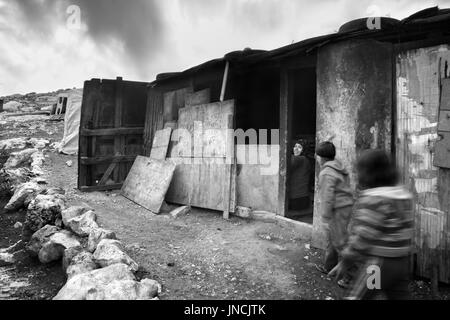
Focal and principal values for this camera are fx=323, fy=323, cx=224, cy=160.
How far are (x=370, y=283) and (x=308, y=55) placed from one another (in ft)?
13.4

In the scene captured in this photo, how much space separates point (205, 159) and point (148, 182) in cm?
169

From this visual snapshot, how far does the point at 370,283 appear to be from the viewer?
8.21 feet

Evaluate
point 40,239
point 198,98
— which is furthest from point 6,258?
point 198,98

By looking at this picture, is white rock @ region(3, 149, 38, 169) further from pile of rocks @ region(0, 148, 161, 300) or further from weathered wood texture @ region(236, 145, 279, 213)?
weathered wood texture @ region(236, 145, 279, 213)

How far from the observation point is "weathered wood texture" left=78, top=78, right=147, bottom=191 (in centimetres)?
888

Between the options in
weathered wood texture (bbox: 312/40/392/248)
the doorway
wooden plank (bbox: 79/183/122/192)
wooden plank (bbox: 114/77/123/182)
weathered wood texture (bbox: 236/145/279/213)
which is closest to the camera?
weathered wood texture (bbox: 312/40/392/248)

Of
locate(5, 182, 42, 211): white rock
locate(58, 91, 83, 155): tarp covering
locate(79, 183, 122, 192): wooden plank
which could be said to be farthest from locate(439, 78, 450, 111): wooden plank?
locate(58, 91, 83, 155): tarp covering

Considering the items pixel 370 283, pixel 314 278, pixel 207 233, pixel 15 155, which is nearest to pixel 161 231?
pixel 207 233

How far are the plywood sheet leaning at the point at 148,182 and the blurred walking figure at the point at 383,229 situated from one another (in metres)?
5.37

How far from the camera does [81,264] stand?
4.19 meters

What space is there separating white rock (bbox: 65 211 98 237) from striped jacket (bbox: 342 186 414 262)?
14.6 feet

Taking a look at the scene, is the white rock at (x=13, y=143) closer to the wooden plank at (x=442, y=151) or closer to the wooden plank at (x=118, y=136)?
the wooden plank at (x=118, y=136)

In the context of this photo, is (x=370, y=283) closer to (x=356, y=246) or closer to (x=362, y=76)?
(x=356, y=246)

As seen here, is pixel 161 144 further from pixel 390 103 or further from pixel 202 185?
pixel 390 103
